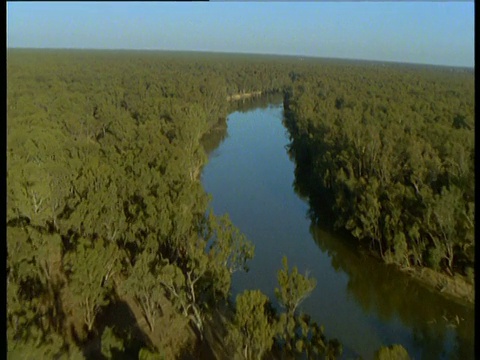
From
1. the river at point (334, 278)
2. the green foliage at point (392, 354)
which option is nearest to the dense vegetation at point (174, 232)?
the river at point (334, 278)

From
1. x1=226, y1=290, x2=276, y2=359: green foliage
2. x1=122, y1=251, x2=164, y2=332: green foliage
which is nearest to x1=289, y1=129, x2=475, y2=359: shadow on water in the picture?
x1=226, y1=290, x2=276, y2=359: green foliage

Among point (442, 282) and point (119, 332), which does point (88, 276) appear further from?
point (442, 282)

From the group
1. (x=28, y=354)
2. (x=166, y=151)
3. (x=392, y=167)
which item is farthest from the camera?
(x=166, y=151)

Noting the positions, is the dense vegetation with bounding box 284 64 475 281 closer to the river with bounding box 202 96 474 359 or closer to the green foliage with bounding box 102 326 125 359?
the river with bounding box 202 96 474 359

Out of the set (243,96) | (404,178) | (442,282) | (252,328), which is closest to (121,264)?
(252,328)

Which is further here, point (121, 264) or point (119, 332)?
point (121, 264)

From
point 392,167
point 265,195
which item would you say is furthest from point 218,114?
point 392,167

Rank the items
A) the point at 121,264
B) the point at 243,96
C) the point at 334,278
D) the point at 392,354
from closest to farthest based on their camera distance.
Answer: the point at 392,354
the point at 121,264
the point at 334,278
the point at 243,96
